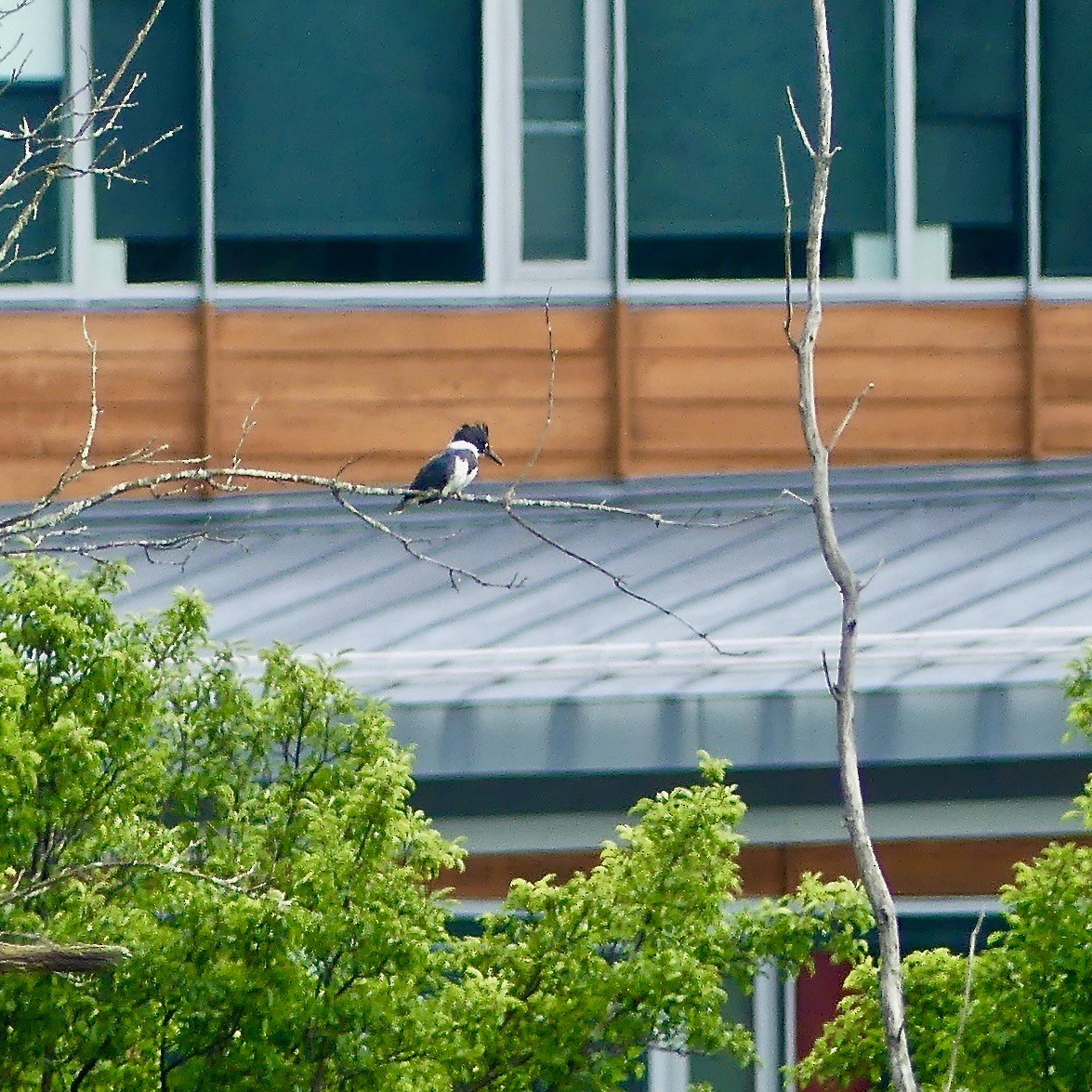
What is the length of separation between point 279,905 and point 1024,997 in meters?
2.24

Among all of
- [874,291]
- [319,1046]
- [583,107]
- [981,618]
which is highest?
[583,107]

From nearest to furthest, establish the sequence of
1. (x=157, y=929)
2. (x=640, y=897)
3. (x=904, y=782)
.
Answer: (x=157, y=929) < (x=640, y=897) < (x=904, y=782)

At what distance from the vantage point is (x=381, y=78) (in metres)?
16.1

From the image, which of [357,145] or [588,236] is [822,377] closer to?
[588,236]

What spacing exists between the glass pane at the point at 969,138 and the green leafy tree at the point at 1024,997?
7.25m

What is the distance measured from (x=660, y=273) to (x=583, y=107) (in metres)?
1.01

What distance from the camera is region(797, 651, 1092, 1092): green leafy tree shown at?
8.67 m

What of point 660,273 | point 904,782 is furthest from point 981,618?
point 660,273

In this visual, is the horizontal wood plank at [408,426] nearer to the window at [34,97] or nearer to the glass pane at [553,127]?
the glass pane at [553,127]

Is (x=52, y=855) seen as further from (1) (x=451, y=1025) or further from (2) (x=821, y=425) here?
(2) (x=821, y=425)

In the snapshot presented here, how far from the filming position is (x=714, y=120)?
16.2 metres

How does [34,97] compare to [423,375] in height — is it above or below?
above

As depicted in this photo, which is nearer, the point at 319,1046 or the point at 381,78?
the point at 319,1046

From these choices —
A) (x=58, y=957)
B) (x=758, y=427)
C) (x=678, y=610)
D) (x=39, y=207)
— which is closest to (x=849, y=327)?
(x=758, y=427)
